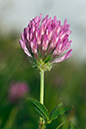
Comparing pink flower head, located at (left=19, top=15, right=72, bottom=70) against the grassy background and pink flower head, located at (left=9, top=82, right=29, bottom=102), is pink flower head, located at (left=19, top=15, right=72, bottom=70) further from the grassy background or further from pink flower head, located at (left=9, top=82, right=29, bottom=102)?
pink flower head, located at (left=9, top=82, right=29, bottom=102)

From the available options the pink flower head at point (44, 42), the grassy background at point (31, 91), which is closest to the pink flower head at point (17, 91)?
the grassy background at point (31, 91)

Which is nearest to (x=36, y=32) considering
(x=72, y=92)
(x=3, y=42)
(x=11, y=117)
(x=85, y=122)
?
(x=11, y=117)

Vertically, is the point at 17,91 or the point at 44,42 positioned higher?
the point at 17,91

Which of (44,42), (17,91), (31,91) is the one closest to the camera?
(44,42)

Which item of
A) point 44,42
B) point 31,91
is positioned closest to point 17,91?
point 31,91

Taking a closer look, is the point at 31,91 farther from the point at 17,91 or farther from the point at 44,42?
the point at 44,42

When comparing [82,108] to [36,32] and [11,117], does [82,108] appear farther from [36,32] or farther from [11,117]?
[36,32]

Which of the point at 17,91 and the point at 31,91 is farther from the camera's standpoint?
the point at 31,91
